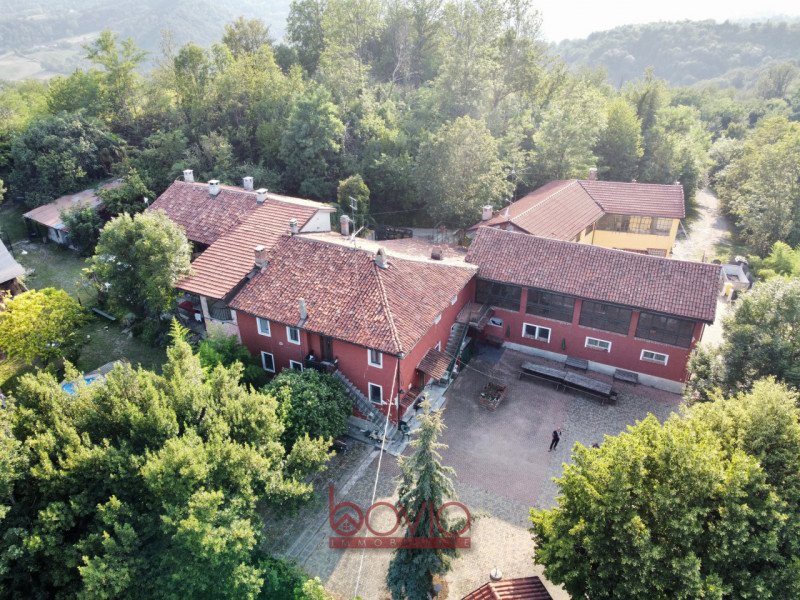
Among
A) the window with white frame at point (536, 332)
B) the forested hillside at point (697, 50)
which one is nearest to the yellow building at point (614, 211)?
the window with white frame at point (536, 332)

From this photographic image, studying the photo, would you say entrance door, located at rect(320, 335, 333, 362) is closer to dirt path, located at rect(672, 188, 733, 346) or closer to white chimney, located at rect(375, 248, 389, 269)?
white chimney, located at rect(375, 248, 389, 269)

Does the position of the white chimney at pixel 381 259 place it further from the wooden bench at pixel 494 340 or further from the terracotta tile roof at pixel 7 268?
the terracotta tile roof at pixel 7 268

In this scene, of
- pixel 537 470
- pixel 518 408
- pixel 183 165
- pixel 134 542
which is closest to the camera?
pixel 134 542

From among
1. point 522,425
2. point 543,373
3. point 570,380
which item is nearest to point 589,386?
point 570,380

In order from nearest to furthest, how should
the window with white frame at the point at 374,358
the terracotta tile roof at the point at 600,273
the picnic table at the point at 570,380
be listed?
the window with white frame at the point at 374,358
the terracotta tile roof at the point at 600,273
the picnic table at the point at 570,380

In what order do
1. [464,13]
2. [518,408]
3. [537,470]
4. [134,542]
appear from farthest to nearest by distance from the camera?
[464,13] → [518,408] → [537,470] → [134,542]

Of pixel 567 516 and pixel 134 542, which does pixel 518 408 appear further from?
pixel 134 542

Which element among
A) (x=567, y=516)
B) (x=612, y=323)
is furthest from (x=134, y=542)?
(x=612, y=323)
